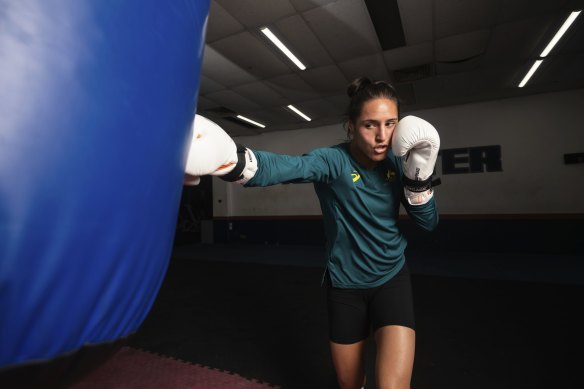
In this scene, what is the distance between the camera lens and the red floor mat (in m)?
1.77

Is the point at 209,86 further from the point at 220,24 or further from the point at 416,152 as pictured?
the point at 416,152

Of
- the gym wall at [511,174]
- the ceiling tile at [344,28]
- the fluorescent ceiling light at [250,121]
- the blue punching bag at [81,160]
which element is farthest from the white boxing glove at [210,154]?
the gym wall at [511,174]

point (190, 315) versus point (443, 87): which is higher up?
point (443, 87)

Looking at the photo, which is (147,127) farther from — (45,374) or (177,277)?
(177,277)

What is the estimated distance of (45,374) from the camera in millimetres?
374

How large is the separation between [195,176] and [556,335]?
9.29 ft

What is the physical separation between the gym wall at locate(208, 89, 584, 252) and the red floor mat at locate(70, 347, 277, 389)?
5118mm

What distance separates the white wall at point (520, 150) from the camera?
5.35 meters

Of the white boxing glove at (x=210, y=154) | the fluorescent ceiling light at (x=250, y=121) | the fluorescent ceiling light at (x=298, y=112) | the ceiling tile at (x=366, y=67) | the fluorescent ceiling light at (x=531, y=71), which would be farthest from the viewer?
the fluorescent ceiling light at (x=250, y=121)

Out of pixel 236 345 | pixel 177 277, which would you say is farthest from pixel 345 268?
pixel 177 277

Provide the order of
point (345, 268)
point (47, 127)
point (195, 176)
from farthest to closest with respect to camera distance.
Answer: point (345, 268), point (195, 176), point (47, 127)

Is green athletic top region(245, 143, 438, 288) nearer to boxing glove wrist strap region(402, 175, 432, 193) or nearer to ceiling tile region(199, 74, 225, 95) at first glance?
boxing glove wrist strap region(402, 175, 432, 193)

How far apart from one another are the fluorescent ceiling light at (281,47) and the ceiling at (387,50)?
64 millimetres

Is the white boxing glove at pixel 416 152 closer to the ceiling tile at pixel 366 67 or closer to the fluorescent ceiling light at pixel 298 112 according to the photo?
the ceiling tile at pixel 366 67
